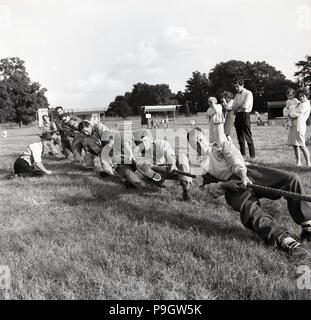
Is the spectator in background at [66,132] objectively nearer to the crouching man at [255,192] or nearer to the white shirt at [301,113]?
the white shirt at [301,113]

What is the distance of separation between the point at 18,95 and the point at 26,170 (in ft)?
241

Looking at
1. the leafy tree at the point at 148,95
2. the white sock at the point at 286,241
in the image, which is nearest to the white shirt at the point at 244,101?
the white sock at the point at 286,241

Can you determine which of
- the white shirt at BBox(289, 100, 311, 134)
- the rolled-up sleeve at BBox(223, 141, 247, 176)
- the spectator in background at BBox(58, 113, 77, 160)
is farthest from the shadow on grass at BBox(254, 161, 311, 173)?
the spectator in background at BBox(58, 113, 77, 160)

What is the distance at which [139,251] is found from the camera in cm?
402

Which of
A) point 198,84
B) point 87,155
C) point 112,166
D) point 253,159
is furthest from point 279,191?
point 198,84

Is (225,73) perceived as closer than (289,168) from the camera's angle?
No

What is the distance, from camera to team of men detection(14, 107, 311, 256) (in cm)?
397

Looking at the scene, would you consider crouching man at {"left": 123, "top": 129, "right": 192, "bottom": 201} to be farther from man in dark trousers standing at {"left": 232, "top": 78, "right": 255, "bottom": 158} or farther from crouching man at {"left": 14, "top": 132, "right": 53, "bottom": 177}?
man in dark trousers standing at {"left": 232, "top": 78, "right": 255, "bottom": 158}

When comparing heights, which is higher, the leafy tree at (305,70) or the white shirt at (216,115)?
the leafy tree at (305,70)

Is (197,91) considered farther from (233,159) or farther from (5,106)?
(233,159)

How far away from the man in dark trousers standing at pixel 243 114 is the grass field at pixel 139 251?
3641mm

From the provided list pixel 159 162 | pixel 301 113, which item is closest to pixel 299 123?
pixel 301 113

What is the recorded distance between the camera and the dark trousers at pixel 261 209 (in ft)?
12.6

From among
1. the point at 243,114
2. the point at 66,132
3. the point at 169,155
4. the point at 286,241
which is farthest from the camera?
the point at 66,132
